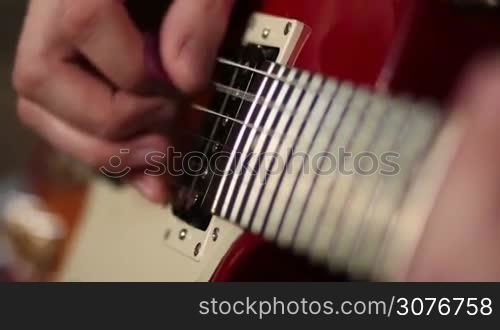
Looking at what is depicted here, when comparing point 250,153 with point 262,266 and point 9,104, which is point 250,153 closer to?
point 262,266

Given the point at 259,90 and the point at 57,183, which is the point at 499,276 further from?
the point at 57,183

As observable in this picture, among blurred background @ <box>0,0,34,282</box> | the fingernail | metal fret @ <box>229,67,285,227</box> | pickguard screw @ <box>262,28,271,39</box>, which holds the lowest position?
blurred background @ <box>0,0,34,282</box>

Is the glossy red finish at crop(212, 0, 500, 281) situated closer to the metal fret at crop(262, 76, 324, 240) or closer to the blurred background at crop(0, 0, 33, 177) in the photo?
the metal fret at crop(262, 76, 324, 240)

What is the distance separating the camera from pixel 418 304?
0.39 metres

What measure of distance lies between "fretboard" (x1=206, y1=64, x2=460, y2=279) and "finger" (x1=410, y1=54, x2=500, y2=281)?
0.04ft

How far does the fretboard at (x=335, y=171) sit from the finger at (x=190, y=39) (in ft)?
0.22

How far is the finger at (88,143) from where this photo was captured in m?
0.60

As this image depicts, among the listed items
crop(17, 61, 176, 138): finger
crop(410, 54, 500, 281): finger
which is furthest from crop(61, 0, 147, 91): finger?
crop(410, 54, 500, 281): finger

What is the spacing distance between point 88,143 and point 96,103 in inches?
2.8

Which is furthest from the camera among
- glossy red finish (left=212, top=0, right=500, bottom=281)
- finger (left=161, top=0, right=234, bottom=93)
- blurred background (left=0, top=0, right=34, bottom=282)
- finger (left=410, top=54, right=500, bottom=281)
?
blurred background (left=0, top=0, right=34, bottom=282)

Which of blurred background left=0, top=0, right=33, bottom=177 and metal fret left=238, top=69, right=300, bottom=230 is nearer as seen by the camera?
metal fret left=238, top=69, right=300, bottom=230

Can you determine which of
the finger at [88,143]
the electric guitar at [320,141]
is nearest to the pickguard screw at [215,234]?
the electric guitar at [320,141]

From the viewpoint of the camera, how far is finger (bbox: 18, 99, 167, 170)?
0.60 meters

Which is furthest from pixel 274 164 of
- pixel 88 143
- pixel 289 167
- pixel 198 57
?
pixel 88 143
